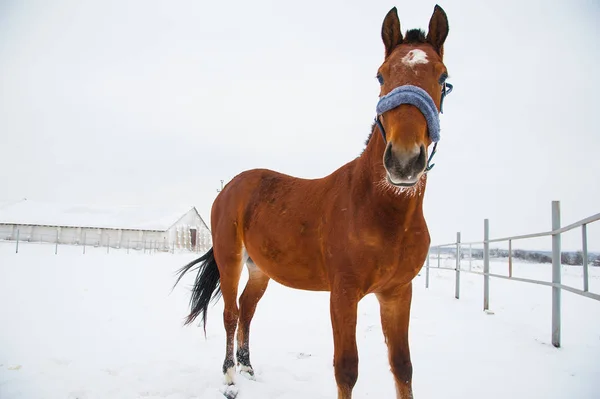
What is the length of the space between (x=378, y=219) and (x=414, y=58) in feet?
3.00

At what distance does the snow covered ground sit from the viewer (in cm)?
293

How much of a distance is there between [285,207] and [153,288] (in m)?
6.86

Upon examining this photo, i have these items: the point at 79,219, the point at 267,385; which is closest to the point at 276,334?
the point at 267,385

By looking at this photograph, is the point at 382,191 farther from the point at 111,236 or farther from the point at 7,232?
the point at 7,232

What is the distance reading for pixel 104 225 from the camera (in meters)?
35.2

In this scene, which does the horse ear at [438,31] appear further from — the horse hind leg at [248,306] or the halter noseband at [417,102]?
the horse hind leg at [248,306]

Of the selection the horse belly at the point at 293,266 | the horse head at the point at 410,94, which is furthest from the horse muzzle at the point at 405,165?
the horse belly at the point at 293,266

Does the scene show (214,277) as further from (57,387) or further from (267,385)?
(57,387)

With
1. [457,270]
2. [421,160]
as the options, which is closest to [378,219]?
[421,160]

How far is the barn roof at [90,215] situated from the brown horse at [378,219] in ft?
111

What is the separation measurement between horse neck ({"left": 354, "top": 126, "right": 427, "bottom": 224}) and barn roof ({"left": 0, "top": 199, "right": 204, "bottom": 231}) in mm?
34462

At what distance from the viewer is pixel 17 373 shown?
9.77 ft

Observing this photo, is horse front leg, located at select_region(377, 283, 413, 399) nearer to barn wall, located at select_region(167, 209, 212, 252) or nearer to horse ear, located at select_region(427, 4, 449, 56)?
horse ear, located at select_region(427, 4, 449, 56)

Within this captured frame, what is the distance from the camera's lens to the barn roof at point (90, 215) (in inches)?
1389
